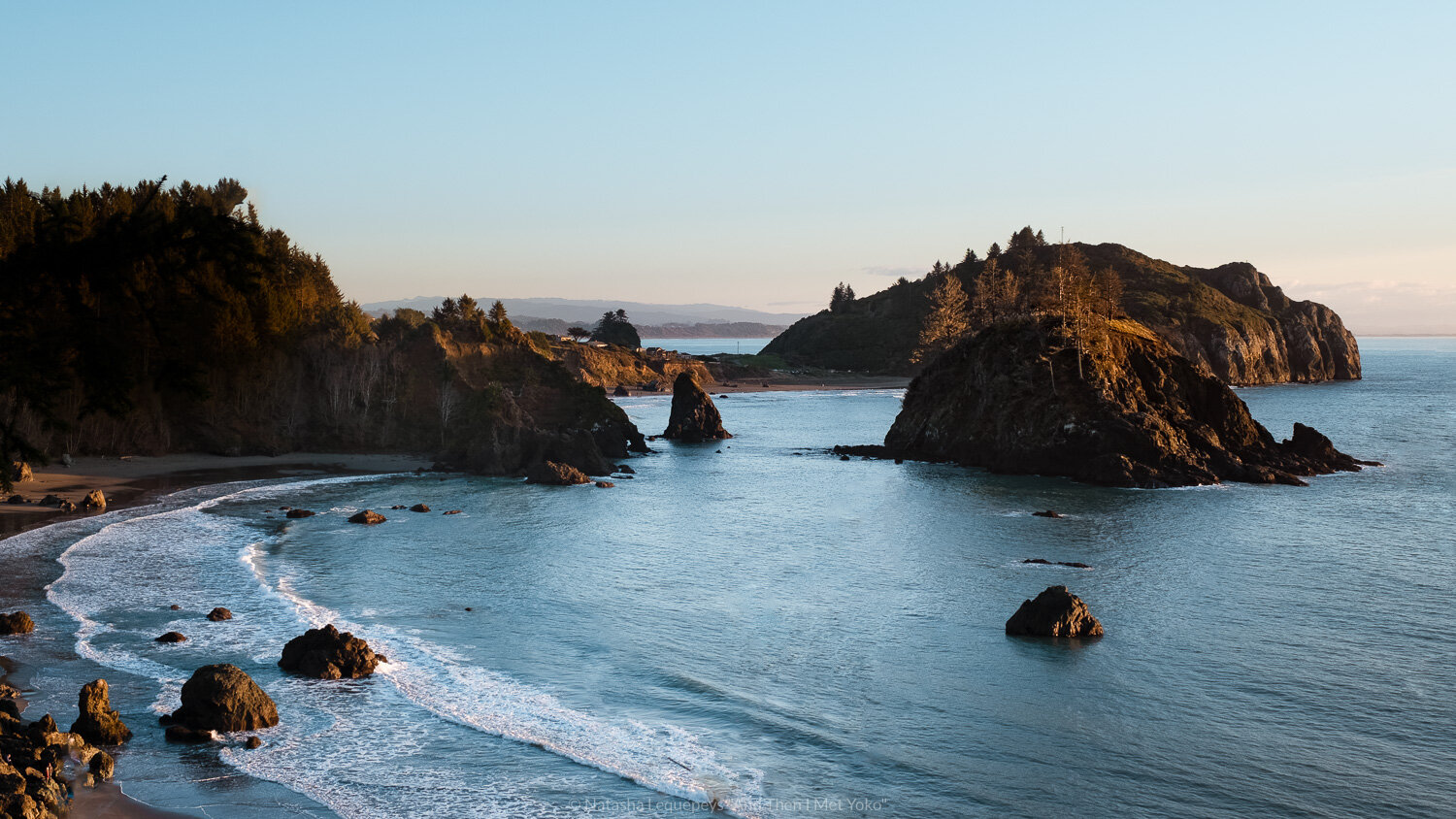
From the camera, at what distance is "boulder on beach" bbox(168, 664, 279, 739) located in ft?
72.2

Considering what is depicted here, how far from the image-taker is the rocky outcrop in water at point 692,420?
102m

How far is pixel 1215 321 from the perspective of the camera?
18900cm

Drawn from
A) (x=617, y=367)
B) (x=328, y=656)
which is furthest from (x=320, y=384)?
(x=617, y=367)

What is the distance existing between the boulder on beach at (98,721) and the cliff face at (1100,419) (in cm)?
5753

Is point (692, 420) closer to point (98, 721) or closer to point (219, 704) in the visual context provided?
point (219, 704)

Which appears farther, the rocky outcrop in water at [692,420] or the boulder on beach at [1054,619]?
the rocky outcrop in water at [692,420]

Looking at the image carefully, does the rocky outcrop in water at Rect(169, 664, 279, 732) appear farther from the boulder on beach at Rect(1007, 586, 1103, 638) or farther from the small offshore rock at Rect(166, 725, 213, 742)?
the boulder on beach at Rect(1007, 586, 1103, 638)

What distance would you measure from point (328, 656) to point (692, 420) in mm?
76174

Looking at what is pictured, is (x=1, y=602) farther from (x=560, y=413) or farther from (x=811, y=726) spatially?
(x=560, y=413)

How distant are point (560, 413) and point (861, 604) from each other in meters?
50.5

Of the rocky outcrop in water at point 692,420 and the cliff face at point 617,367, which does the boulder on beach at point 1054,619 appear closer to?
the rocky outcrop in water at point 692,420

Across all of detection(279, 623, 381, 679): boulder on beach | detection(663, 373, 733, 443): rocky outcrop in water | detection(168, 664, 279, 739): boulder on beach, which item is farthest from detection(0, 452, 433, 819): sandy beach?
detection(663, 373, 733, 443): rocky outcrop in water

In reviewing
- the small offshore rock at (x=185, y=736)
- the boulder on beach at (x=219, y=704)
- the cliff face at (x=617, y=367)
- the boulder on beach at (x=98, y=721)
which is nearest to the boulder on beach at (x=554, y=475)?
the boulder on beach at (x=219, y=704)

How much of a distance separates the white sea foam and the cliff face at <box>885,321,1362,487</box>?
163ft
